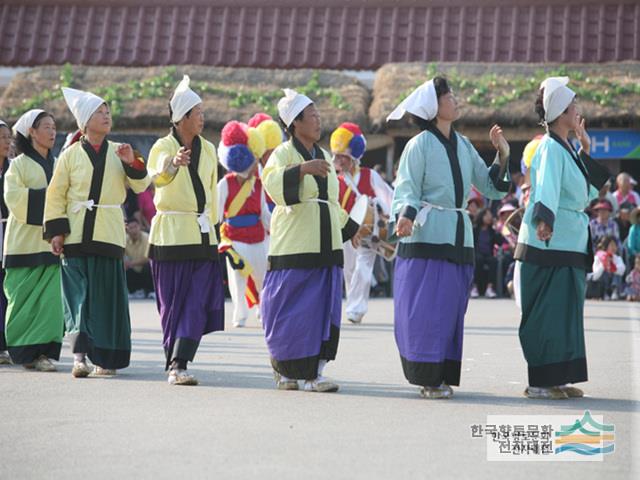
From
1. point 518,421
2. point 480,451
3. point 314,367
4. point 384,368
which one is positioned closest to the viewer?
point 480,451

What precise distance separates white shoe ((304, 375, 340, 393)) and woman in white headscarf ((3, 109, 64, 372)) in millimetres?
2357

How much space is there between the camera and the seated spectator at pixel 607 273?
1952cm

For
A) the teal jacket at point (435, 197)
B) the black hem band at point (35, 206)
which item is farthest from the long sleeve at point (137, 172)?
the teal jacket at point (435, 197)

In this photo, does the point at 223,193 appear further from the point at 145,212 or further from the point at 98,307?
the point at 145,212

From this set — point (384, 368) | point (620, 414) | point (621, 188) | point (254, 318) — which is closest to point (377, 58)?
point (621, 188)

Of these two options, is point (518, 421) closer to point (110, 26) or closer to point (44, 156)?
point (44, 156)

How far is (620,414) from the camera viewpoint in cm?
793

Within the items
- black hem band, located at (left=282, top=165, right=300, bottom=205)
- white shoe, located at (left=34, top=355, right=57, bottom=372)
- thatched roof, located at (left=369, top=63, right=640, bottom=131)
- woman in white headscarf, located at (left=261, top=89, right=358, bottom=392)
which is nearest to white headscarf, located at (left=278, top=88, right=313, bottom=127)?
woman in white headscarf, located at (left=261, top=89, right=358, bottom=392)

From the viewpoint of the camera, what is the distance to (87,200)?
996cm

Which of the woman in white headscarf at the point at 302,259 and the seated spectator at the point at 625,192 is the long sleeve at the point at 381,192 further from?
the seated spectator at the point at 625,192

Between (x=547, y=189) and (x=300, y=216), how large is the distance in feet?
5.31

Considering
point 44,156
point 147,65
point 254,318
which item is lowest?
point 254,318

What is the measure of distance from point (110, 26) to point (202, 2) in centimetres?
175

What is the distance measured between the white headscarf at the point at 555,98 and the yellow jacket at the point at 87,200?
283cm
